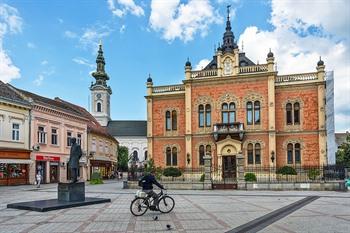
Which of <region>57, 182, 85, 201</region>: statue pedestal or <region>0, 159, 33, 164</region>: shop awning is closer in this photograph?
<region>57, 182, 85, 201</region>: statue pedestal

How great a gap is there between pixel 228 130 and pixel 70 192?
24.6 metres

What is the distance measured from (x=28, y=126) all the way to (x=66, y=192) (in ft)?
68.5

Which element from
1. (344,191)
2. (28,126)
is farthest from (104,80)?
(344,191)

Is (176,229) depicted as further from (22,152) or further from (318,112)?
(318,112)

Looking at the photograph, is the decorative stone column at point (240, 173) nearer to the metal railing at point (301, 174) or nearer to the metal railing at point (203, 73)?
the metal railing at point (301, 174)

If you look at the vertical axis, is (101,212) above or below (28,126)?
below

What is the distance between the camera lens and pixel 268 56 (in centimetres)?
3859

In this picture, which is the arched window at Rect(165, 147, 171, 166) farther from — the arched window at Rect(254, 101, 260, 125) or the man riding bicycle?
the man riding bicycle

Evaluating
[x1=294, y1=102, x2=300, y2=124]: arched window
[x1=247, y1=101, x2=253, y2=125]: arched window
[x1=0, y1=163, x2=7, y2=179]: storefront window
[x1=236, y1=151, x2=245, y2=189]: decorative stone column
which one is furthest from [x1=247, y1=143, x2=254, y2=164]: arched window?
[x1=0, y1=163, x2=7, y2=179]: storefront window

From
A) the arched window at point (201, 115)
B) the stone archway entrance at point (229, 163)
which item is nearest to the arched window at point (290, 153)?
the stone archway entrance at point (229, 163)

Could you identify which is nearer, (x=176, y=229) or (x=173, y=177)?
(x=176, y=229)

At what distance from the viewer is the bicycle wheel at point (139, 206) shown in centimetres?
1330

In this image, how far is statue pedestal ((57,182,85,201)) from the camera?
16219 mm

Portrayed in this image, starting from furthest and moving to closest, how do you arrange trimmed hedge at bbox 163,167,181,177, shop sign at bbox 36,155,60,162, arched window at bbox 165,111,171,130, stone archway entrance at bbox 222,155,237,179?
arched window at bbox 165,111,171,130, stone archway entrance at bbox 222,155,237,179, trimmed hedge at bbox 163,167,181,177, shop sign at bbox 36,155,60,162
